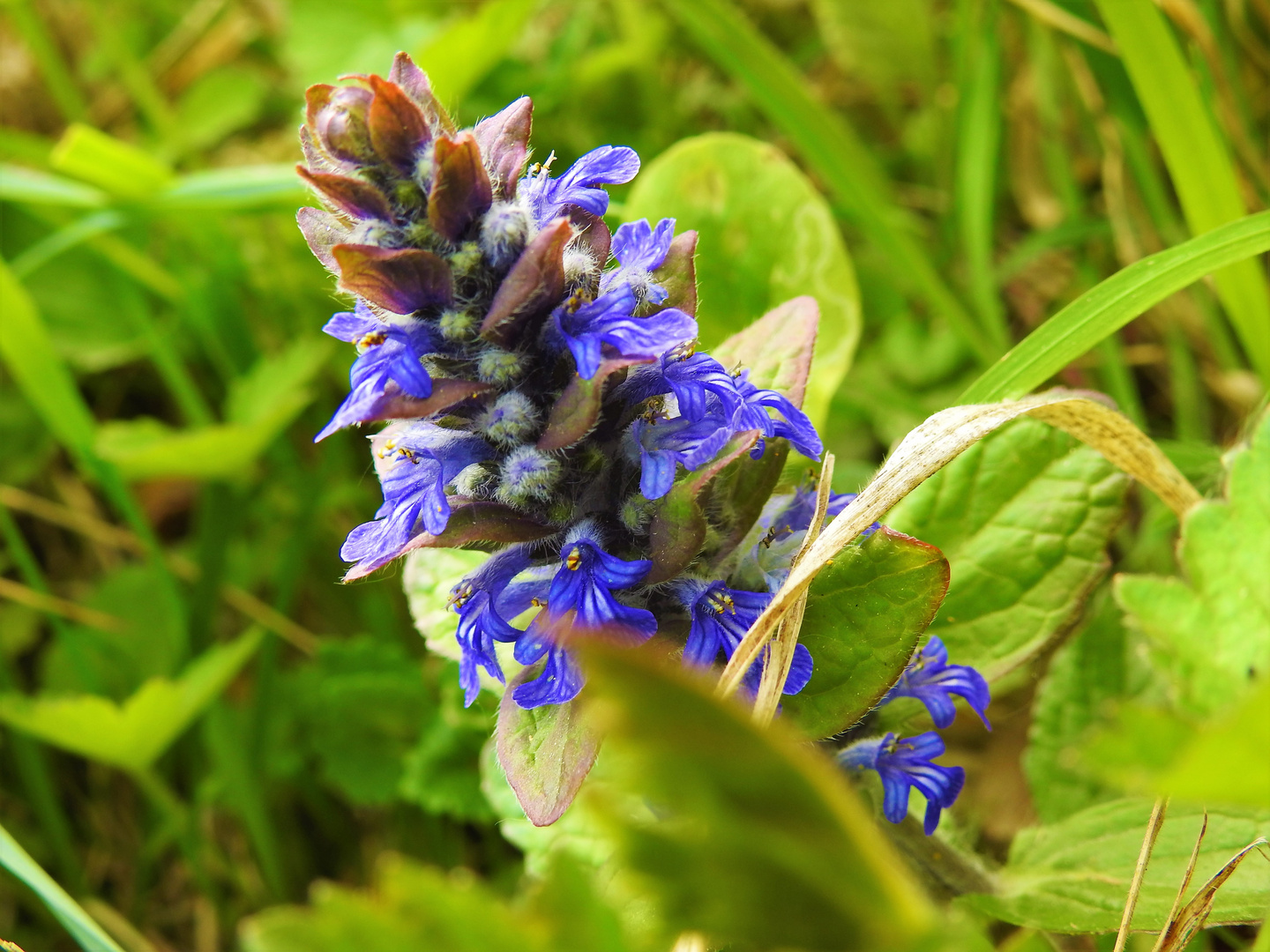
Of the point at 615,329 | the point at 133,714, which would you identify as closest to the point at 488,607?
the point at 615,329

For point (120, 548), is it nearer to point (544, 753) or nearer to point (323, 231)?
point (323, 231)

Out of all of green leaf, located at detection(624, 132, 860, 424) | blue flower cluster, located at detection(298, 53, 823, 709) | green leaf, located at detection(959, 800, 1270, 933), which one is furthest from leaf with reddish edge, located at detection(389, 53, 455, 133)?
green leaf, located at detection(959, 800, 1270, 933)

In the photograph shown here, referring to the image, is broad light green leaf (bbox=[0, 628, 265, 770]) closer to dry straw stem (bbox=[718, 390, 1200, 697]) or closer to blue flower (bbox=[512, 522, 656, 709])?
blue flower (bbox=[512, 522, 656, 709])

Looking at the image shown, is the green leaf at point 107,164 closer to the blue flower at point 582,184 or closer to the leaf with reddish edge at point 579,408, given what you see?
the blue flower at point 582,184

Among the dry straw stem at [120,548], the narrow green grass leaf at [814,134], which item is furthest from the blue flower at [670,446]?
the dry straw stem at [120,548]

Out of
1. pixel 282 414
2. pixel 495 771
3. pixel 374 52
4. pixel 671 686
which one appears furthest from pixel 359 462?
pixel 671 686

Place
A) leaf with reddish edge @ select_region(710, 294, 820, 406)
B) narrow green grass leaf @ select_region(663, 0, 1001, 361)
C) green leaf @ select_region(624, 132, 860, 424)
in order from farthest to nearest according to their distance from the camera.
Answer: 1. narrow green grass leaf @ select_region(663, 0, 1001, 361)
2. green leaf @ select_region(624, 132, 860, 424)
3. leaf with reddish edge @ select_region(710, 294, 820, 406)
